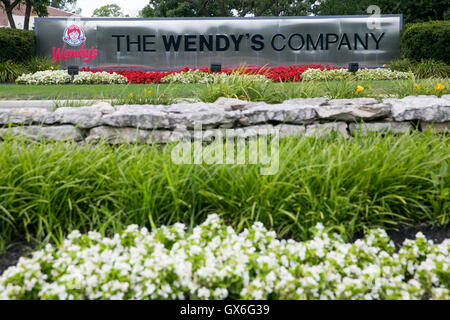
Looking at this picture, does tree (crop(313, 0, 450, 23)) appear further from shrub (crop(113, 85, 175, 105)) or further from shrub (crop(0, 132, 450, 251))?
shrub (crop(0, 132, 450, 251))

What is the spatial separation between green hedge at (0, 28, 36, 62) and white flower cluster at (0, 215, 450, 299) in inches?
491

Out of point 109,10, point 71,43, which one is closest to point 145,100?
point 71,43

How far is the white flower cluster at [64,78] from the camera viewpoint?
426 inches

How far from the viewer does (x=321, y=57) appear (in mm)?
15242

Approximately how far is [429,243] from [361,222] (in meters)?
0.47

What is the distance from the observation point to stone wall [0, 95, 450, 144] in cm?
430

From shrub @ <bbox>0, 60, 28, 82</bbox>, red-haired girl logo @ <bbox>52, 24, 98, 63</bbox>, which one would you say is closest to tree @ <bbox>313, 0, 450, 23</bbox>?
red-haired girl logo @ <bbox>52, 24, 98, 63</bbox>

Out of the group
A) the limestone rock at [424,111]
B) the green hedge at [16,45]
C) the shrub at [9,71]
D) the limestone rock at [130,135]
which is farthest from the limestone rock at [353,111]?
the green hedge at [16,45]

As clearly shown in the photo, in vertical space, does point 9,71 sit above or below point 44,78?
above

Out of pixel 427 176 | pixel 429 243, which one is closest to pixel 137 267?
pixel 429 243

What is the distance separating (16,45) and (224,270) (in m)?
13.7

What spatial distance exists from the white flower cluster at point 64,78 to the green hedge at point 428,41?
929 centimetres

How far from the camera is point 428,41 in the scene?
13.2 m

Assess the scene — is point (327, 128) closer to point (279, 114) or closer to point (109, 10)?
point (279, 114)
